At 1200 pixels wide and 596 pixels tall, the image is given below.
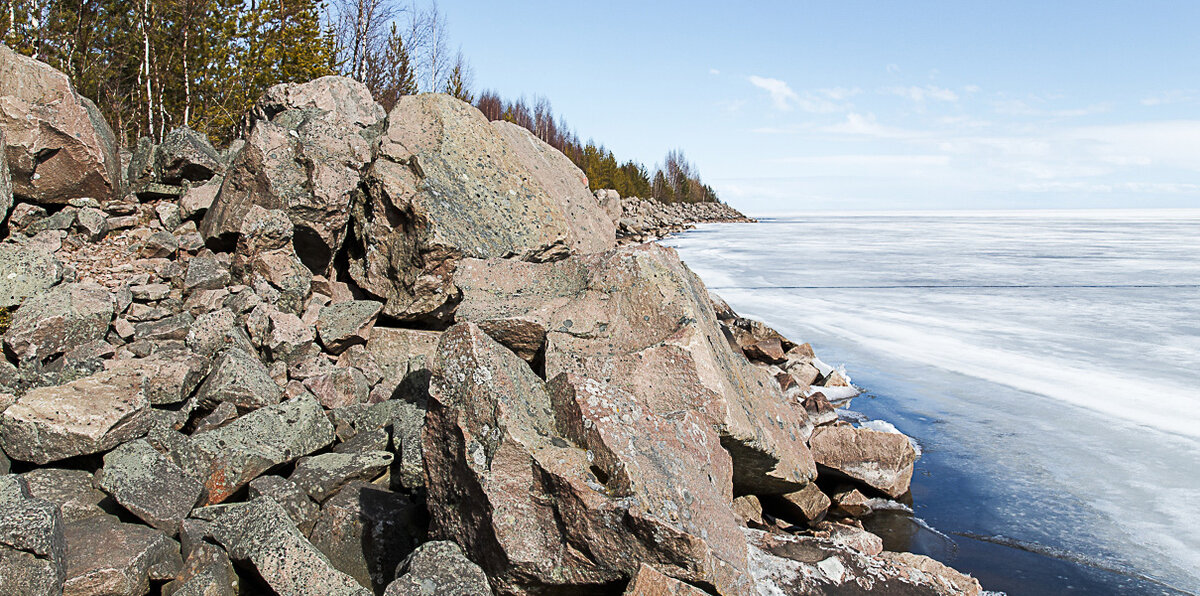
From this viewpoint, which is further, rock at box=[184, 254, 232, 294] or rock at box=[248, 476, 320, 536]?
rock at box=[184, 254, 232, 294]

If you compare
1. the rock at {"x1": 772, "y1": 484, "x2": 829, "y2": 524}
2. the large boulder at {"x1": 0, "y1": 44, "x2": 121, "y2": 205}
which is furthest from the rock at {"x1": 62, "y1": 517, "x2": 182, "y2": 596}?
the large boulder at {"x1": 0, "y1": 44, "x2": 121, "y2": 205}

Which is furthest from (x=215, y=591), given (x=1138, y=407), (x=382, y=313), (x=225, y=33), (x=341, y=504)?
(x=225, y=33)

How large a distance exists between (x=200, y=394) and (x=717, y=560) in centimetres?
331

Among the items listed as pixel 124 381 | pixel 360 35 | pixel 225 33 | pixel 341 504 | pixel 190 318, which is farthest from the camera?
pixel 360 35

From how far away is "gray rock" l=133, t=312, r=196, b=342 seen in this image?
5.00 meters

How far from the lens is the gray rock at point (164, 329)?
197 inches

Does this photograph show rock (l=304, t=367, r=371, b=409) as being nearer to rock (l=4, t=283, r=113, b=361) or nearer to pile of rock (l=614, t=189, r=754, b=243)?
rock (l=4, t=283, r=113, b=361)

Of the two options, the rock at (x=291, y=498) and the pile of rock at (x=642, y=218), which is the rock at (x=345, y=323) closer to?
the rock at (x=291, y=498)

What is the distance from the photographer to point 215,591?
10.1 ft

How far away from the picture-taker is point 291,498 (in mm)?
3641

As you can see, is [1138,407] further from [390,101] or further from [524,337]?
[390,101]

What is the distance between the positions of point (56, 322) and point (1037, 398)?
8163 millimetres

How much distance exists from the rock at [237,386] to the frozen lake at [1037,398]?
420cm

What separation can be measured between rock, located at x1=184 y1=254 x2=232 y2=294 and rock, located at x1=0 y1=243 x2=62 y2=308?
859 millimetres
